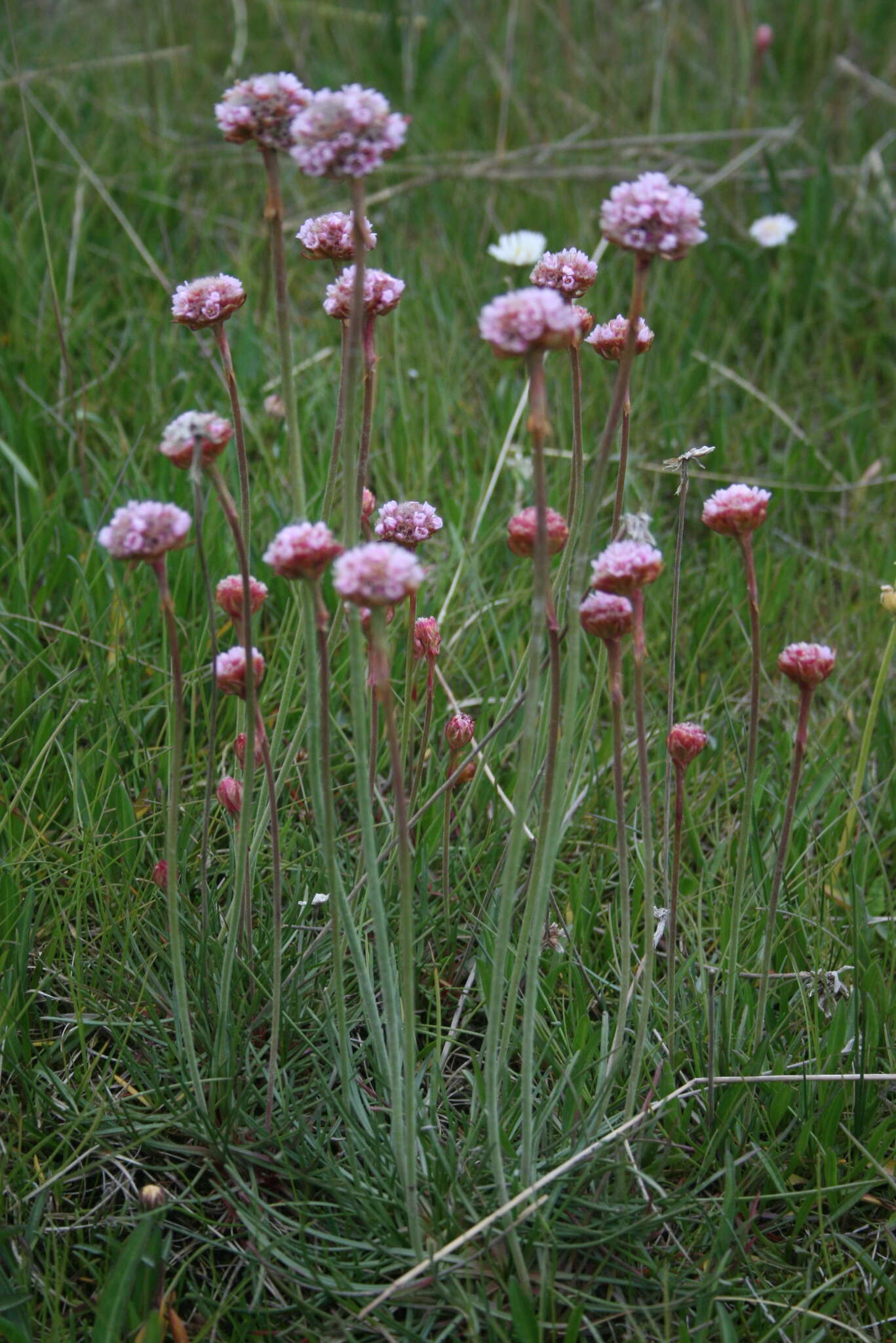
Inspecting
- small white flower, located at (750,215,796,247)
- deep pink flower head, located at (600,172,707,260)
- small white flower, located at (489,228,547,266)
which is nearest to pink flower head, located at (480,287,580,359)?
deep pink flower head, located at (600,172,707,260)

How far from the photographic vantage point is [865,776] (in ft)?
6.26

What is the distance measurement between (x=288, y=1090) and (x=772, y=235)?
8.57 ft

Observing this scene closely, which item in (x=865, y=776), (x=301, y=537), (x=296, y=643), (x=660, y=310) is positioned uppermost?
(x=301, y=537)

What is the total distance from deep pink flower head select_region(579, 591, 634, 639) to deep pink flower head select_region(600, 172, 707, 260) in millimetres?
285

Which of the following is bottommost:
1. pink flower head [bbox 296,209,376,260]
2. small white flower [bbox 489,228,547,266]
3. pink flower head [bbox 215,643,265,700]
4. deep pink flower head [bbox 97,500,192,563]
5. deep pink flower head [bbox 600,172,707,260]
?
small white flower [bbox 489,228,547,266]

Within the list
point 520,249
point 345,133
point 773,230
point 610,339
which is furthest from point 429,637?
point 773,230

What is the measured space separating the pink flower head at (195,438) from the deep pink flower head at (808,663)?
0.58 meters

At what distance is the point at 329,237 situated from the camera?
117cm

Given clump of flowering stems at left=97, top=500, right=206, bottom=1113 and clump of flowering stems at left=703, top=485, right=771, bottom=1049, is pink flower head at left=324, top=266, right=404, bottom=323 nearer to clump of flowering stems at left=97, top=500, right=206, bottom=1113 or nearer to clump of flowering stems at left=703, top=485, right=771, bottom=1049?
clump of flowering stems at left=97, top=500, right=206, bottom=1113

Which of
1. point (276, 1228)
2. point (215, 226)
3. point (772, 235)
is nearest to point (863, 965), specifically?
point (276, 1228)

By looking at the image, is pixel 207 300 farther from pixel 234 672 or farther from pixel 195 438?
pixel 234 672

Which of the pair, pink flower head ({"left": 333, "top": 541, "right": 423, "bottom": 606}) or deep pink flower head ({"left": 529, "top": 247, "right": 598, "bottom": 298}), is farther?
deep pink flower head ({"left": 529, "top": 247, "right": 598, "bottom": 298})

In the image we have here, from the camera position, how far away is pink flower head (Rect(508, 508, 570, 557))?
100cm

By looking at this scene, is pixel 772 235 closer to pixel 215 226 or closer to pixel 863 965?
pixel 215 226
